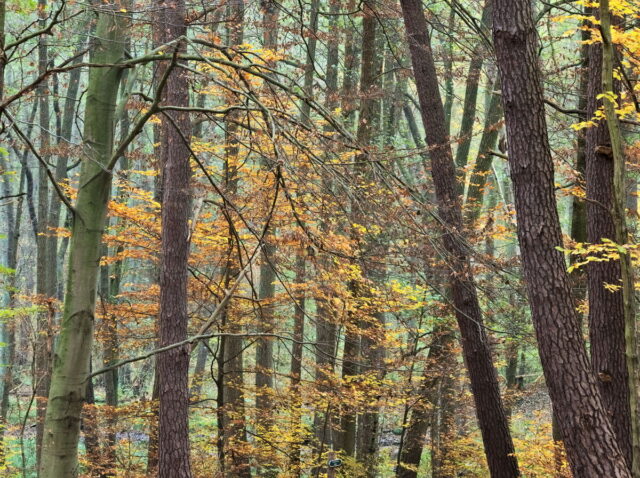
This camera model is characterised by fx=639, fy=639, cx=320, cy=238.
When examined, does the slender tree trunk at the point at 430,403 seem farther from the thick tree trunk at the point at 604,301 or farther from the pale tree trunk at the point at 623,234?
the pale tree trunk at the point at 623,234

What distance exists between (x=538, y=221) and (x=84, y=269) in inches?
130

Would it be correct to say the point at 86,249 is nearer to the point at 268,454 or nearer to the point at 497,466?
the point at 497,466

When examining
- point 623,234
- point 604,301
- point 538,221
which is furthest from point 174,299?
point 623,234

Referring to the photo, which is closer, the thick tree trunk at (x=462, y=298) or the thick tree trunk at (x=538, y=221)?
the thick tree trunk at (x=538, y=221)

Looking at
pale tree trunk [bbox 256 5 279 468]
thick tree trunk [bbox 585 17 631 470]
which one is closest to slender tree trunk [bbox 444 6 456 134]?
pale tree trunk [bbox 256 5 279 468]

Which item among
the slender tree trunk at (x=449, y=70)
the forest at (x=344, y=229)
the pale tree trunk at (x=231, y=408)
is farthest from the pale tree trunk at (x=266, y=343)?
the slender tree trunk at (x=449, y=70)

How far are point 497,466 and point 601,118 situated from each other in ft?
13.3

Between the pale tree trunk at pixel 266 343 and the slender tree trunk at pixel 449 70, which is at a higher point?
the slender tree trunk at pixel 449 70

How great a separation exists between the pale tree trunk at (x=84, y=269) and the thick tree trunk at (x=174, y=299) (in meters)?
2.94

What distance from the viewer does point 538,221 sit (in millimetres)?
4867

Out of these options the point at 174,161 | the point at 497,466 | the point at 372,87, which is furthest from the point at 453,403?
the point at 174,161

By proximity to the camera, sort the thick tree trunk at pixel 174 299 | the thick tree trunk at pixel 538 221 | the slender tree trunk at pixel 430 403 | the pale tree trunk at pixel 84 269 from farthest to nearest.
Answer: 1. the slender tree trunk at pixel 430 403
2. the thick tree trunk at pixel 174 299
3. the thick tree trunk at pixel 538 221
4. the pale tree trunk at pixel 84 269

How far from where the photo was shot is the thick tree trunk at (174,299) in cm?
748

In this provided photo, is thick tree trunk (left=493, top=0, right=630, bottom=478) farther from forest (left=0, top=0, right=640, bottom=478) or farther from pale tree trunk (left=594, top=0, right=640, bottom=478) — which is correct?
pale tree trunk (left=594, top=0, right=640, bottom=478)
